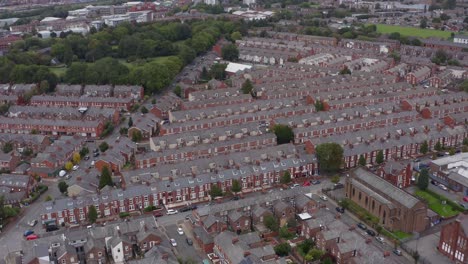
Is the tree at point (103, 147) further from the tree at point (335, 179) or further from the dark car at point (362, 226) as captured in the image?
the dark car at point (362, 226)

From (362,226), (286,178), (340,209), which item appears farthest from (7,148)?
(362,226)

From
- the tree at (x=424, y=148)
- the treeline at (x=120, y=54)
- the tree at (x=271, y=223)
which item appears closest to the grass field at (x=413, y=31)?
the treeline at (x=120, y=54)

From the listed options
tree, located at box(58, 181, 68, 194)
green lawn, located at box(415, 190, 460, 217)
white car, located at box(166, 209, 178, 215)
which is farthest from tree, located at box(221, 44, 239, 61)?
white car, located at box(166, 209, 178, 215)

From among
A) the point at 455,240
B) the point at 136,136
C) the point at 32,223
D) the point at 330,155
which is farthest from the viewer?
the point at 136,136

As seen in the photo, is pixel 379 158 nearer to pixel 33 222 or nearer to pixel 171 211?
pixel 171 211

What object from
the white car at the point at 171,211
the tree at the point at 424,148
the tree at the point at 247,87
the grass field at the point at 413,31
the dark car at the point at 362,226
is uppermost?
the grass field at the point at 413,31

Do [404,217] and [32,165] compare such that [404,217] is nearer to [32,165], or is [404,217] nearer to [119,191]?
[119,191]

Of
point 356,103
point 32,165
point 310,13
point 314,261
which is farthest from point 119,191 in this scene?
point 310,13
